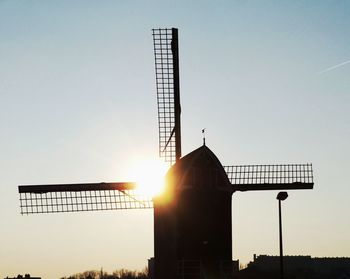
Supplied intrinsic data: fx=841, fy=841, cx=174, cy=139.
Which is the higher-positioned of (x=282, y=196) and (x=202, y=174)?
(x=202, y=174)

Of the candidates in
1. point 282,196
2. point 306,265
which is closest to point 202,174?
point 282,196

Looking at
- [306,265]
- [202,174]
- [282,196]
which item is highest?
[202,174]

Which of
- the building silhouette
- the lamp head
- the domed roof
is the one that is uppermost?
the domed roof

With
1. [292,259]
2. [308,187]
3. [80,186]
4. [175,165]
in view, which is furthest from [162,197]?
[292,259]

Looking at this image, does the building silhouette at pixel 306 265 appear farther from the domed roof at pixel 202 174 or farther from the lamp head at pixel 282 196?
the domed roof at pixel 202 174

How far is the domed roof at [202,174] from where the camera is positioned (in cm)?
4797

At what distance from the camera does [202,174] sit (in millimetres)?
48094

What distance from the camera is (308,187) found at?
5300 centimetres

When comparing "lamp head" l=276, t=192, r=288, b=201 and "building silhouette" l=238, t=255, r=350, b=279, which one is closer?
"lamp head" l=276, t=192, r=288, b=201

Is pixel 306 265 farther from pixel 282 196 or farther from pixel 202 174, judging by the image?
pixel 202 174

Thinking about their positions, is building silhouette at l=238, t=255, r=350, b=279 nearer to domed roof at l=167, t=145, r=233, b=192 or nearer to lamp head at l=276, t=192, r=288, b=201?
lamp head at l=276, t=192, r=288, b=201

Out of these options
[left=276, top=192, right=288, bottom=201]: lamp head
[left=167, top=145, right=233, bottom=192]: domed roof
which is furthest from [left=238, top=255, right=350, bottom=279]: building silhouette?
[left=167, top=145, right=233, bottom=192]: domed roof

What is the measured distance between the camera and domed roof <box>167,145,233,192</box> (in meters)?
48.0

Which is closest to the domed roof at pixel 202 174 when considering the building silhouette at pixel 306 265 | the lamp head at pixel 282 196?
the lamp head at pixel 282 196
